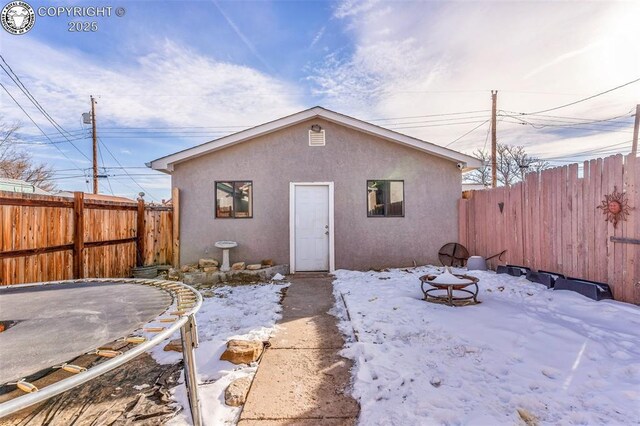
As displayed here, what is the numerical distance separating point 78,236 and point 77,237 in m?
0.02

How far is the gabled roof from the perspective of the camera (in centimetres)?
Answer: 702

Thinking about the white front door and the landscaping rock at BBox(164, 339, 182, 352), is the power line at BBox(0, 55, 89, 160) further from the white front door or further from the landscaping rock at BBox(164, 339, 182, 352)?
the landscaping rock at BBox(164, 339, 182, 352)

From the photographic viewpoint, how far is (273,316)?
416 cm

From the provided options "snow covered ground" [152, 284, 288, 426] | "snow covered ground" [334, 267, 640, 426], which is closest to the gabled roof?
"snow covered ground" [152, 284, 288, 426]

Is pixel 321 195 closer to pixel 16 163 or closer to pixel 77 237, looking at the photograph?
pixel 77 237

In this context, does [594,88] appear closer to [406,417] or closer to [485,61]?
[485,61]

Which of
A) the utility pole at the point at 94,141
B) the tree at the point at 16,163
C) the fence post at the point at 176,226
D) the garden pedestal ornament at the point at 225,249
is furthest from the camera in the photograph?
the utility pole at the point at 94,141

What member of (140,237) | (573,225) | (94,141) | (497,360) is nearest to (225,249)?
(140,237)

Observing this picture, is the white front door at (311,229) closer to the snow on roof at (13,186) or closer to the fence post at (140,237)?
the fence post at (140,237)

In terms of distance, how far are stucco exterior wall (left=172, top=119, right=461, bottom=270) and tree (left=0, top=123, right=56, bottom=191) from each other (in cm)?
1198

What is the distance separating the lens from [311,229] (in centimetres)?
741

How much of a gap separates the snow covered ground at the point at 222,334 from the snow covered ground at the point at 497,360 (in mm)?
1012

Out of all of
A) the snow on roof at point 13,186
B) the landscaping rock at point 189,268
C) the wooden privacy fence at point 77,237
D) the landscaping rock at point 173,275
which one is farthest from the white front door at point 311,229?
the snow on roof at point 13,186

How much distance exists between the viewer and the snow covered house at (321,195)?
7262 millimetres
